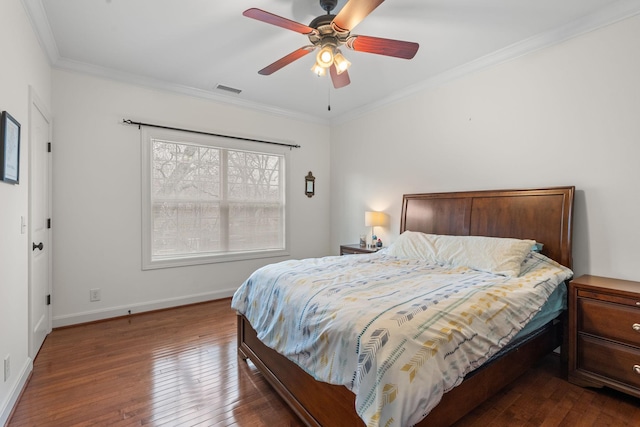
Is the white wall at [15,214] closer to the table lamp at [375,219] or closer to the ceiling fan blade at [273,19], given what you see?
the ceiling fan blade at [273,19]

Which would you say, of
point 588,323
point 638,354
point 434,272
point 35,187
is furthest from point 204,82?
point 638,354

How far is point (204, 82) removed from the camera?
3.62 m

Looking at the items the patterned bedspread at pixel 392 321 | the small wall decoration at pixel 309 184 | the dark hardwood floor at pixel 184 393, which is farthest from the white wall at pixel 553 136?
the small wall decoration at pixel 309 184

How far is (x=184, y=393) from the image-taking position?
81.0 inches

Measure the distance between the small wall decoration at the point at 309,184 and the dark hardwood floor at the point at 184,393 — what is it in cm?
265

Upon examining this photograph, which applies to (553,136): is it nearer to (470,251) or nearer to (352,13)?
(470,251)

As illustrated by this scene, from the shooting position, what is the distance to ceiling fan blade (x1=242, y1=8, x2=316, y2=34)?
1.77m

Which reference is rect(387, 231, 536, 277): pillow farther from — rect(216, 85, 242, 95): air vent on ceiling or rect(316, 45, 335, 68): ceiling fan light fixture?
rect(216, 85, 242, 95): air vent on ceiling

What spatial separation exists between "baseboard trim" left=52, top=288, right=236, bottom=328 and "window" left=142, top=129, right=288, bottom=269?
1.48 ft

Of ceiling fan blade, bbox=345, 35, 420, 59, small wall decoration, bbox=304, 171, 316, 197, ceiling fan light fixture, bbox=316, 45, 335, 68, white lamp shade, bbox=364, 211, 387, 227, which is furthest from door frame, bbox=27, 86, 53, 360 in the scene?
white lamp shade, bbox=364, 211, 387, 227

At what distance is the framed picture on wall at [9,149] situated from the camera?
179cm

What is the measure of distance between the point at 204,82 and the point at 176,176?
1.20 metres

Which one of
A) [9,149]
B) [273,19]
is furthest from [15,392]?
[273,19]

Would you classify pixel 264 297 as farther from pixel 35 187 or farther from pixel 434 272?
pixel 35 187
